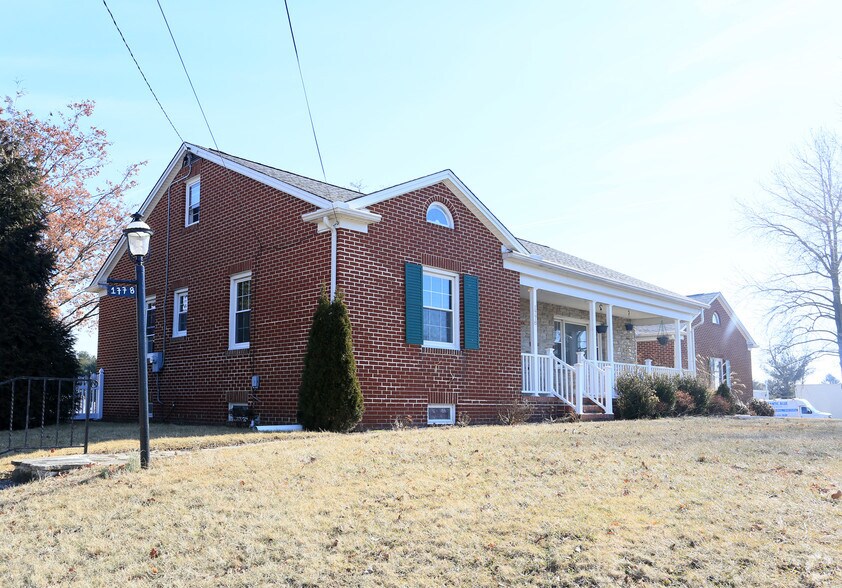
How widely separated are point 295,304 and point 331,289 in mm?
1088

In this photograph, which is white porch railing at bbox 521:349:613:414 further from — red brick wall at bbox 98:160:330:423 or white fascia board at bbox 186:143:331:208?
white fascia board at bbox 186:143:331:208

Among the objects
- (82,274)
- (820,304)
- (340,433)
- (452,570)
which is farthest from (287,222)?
(820,304)

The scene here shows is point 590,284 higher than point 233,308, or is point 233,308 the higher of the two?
point 590,284

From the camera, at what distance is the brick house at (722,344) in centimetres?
3073

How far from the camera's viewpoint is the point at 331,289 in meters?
12.5

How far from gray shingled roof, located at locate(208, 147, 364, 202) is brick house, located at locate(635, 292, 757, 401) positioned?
17.0 metres

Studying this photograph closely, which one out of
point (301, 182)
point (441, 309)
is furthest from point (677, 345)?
point (301, 182)

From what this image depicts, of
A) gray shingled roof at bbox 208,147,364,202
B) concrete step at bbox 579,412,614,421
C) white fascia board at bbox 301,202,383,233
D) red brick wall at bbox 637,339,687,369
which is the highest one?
gray shingled roof at bbox 208,147,364,202

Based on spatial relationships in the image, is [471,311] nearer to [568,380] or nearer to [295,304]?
[295,304]

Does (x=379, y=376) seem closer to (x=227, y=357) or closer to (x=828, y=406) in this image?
(x=227, y=357)

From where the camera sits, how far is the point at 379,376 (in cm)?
1291

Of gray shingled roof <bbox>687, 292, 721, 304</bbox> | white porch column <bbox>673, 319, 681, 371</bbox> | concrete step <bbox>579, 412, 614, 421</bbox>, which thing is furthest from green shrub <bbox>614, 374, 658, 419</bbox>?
gray shingled roof <bbox>687, 292, 721, 304</bbox>

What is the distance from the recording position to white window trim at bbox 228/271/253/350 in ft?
48.4

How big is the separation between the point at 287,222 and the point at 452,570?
31.9 feet
